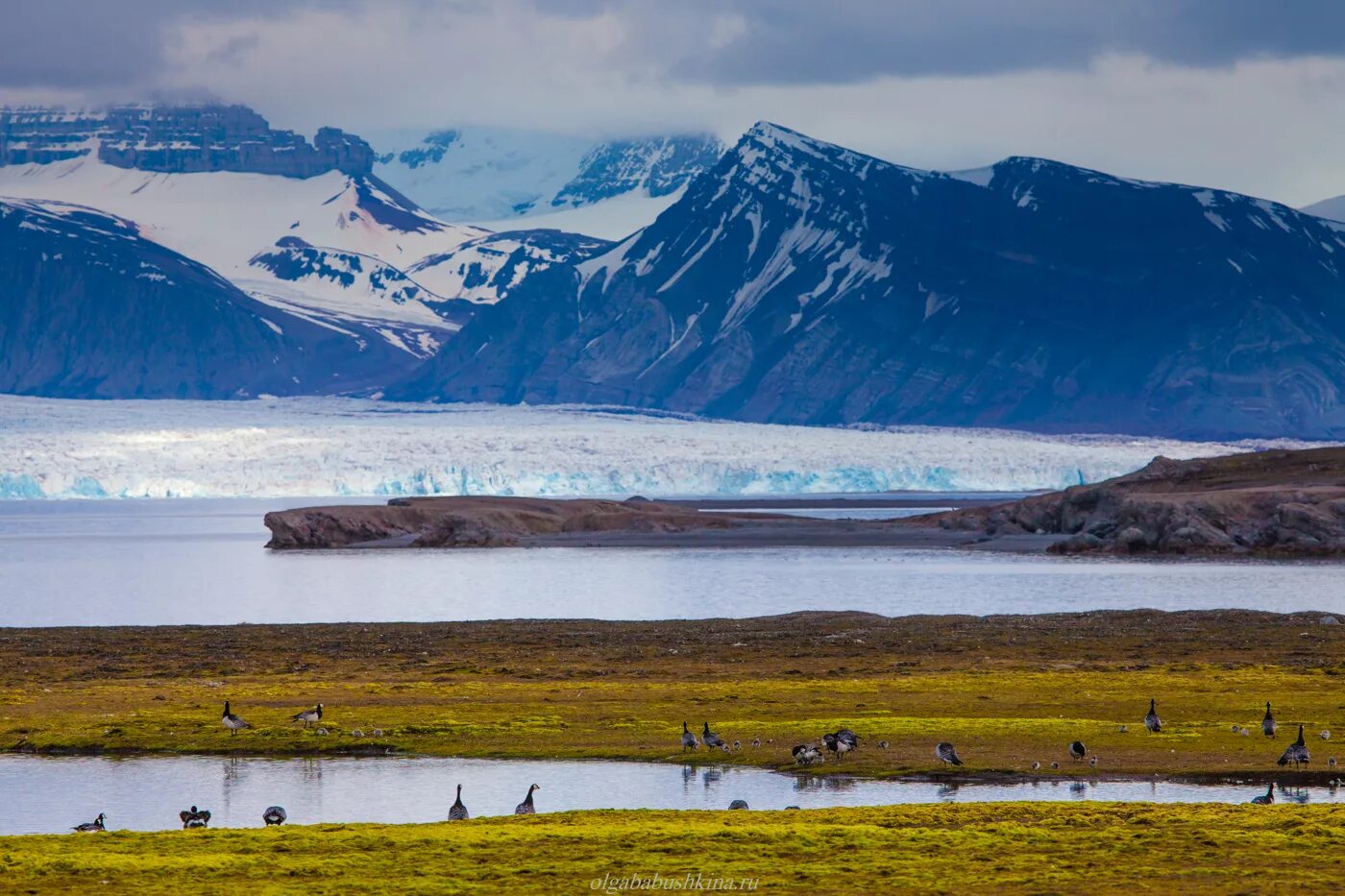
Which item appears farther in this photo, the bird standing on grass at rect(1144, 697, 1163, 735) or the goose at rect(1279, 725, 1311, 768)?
the bird standing on grass at rect(1144, 697, 1163, 735)

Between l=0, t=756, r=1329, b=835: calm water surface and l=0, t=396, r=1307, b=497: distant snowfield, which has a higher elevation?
l=0, t=396, r=1307, b=497: distant snowfield

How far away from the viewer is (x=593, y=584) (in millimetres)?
71188

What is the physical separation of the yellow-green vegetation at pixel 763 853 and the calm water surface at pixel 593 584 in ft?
115

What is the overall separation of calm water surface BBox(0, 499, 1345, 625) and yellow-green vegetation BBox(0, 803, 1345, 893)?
35.2 metres

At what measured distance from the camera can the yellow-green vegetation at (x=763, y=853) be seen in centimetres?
1655

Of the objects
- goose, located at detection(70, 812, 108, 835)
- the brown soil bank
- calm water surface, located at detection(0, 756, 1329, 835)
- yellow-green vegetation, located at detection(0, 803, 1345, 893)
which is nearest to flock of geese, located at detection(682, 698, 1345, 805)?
calm water surface, located at detection(0, 756, 1329, 835)

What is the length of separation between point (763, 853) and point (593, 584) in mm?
53527

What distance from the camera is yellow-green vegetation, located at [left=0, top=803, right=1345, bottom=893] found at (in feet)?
54.3

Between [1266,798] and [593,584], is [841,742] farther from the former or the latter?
[593,584]

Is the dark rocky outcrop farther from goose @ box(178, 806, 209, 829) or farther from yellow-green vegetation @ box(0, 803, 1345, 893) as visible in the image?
yellow-green vegetation @ box(0, 803, 1345, 893)

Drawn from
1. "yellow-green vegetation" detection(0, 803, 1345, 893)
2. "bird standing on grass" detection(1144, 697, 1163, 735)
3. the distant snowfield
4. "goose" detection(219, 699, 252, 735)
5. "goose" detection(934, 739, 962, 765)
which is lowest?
"yellow-green vegetation" detection(0, 803, 1345, 893)

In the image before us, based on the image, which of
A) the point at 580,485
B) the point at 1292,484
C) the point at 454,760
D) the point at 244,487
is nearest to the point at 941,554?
the point at 1292,484

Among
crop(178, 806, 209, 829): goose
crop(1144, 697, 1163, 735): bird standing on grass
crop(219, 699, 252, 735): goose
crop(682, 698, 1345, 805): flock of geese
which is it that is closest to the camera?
crop(178, 806, 209, 829): goose

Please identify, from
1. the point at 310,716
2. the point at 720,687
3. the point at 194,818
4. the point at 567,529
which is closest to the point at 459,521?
the point at 567,529
